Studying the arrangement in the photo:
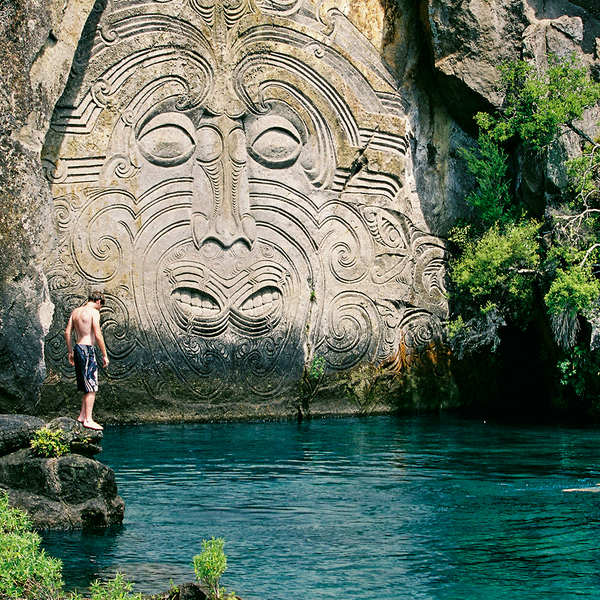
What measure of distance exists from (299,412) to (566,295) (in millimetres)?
4246

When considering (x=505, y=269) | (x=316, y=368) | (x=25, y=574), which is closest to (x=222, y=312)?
(x=316, y=368)

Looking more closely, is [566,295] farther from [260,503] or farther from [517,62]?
[260,503]

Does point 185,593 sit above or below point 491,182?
below

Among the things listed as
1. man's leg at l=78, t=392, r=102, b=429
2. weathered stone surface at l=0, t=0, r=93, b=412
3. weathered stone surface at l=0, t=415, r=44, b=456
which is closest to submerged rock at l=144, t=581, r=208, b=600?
weathered stone surface at l=0, t=415, r=44, b=456

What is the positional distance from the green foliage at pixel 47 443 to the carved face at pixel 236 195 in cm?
591

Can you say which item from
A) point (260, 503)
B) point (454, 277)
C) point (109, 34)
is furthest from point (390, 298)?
point (260, 503)

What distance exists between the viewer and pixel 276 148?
14.7 m

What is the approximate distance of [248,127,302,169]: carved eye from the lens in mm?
14594

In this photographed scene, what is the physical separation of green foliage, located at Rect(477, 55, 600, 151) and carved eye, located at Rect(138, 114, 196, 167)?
4.32 m

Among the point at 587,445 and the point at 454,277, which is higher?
the point at 454,277

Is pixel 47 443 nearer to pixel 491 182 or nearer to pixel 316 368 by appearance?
pixel 316 368

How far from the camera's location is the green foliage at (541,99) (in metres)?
13.5

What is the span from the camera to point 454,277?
14992mm

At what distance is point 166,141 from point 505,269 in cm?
517
